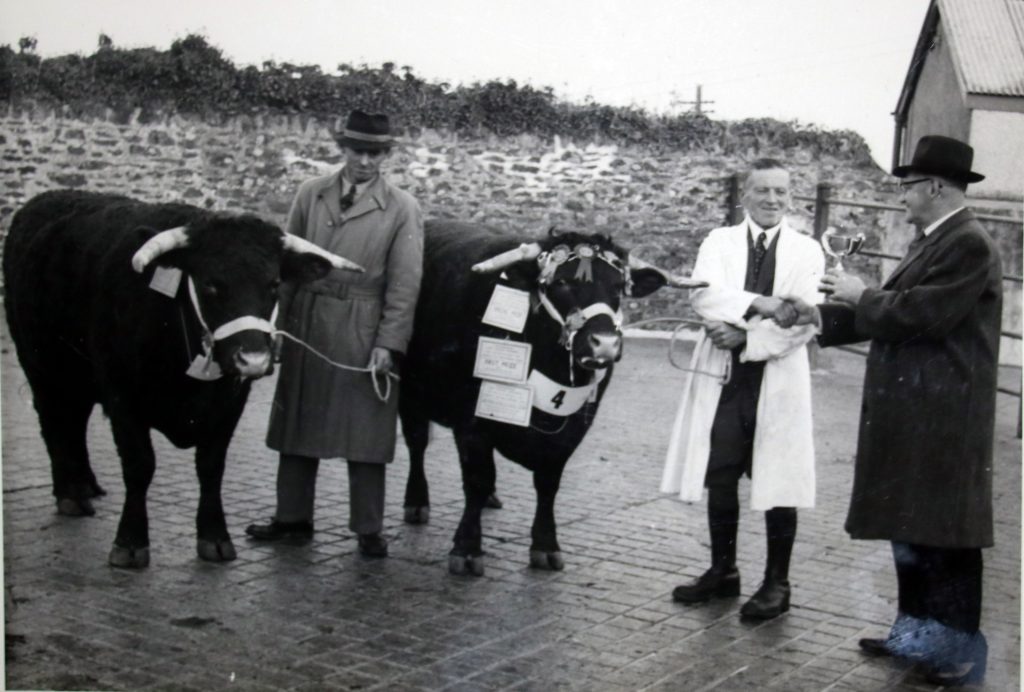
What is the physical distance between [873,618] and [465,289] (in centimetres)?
244

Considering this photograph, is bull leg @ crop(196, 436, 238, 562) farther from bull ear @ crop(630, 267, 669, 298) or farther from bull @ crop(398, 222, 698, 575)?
bull ear @ crop(630, 267, 669, 298)

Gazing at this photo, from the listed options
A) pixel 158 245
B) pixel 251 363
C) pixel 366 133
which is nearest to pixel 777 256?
pixel 366 133

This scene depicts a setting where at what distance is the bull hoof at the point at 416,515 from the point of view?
6.59 m

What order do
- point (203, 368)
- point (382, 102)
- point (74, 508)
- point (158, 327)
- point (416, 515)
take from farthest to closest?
point (382, 102) < point (416, 515) < point (74, 508) < point (158, 327) < point (203, 368)

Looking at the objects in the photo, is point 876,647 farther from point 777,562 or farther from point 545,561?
point 545,561

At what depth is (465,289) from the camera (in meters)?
6.04

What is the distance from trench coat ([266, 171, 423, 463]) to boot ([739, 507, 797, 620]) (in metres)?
1.84

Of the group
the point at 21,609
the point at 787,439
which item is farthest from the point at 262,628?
the point at 787,439

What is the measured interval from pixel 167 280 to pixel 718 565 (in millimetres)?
2757

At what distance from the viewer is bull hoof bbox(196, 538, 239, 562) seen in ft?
18.4

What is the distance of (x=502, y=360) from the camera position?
5742mm

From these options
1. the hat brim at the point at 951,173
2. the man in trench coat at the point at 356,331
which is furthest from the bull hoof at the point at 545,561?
the hat brim at the point at 951,173

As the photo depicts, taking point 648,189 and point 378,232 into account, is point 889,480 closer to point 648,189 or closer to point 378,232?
point 378,232

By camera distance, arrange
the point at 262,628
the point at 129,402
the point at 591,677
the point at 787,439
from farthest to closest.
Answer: the point at 129,402 < the point at 787,439 < the point at 262,628 < the point at 591,677
